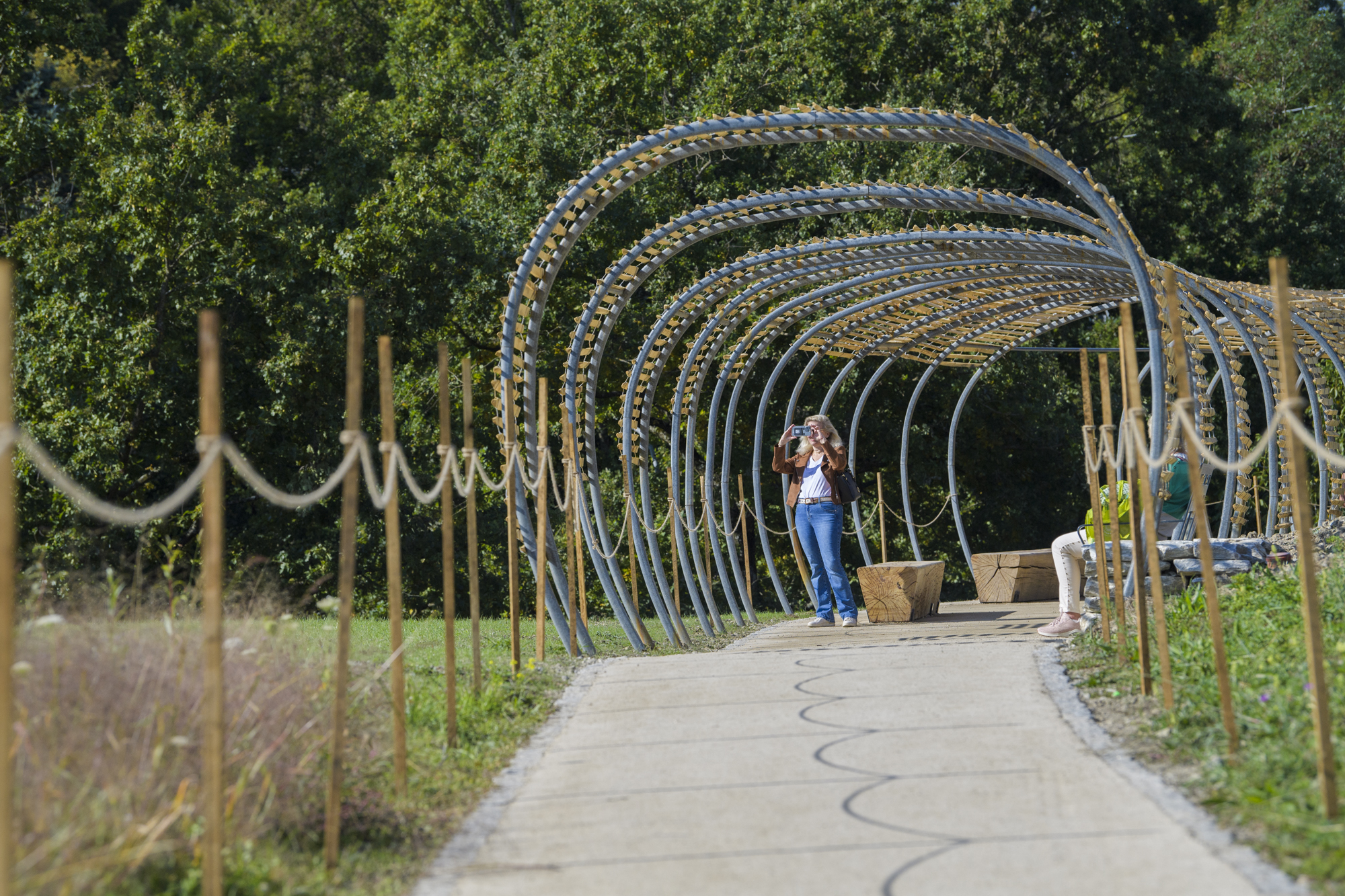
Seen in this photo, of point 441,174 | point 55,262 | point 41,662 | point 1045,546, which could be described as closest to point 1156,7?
point 1045,546

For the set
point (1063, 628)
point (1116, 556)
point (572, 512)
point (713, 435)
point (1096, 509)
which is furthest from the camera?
point (713, 435)

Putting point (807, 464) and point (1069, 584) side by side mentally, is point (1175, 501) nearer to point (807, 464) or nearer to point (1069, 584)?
point (1069, 584)

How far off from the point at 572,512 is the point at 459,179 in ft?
34.7

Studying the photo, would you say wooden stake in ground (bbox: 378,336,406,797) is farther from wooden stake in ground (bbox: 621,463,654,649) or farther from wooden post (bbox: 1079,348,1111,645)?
wooden stake in ground (bbox: 621,463,654,649)

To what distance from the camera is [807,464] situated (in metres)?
9.36

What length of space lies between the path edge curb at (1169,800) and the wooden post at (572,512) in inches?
109

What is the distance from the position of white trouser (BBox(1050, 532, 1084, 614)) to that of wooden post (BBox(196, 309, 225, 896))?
5.71 m

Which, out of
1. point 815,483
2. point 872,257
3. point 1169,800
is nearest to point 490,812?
point 1169,800

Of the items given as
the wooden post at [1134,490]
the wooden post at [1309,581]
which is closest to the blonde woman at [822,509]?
the wooden post at [1134,490]

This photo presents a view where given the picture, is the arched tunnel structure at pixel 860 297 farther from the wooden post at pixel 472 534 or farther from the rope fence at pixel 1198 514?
the wooden post at pixel 472 534

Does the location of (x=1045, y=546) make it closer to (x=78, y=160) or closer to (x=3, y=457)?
(x=78, y=160)

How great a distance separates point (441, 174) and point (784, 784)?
14013 mm

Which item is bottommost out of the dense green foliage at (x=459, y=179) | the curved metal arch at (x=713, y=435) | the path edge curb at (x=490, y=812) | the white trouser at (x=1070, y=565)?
the path edge curb at (x=490, y=812)

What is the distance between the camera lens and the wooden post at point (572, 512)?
25.0 ft
